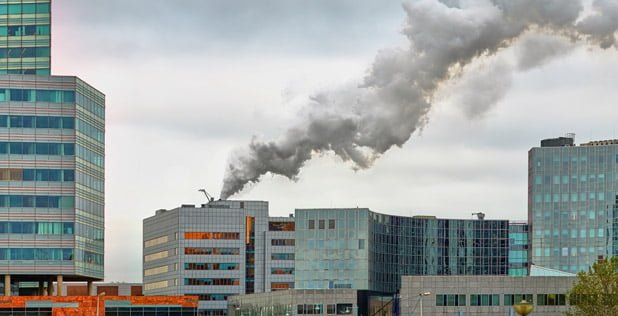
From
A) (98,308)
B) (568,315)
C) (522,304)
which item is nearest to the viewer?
(522,304)

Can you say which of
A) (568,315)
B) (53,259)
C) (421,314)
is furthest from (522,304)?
(53,259)

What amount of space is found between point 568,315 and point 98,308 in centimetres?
7636

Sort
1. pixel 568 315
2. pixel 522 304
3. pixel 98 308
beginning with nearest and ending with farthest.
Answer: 1. pixel 522 304
2. pixel 568 315
3. pixel 98 308

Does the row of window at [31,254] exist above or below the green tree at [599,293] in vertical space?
above

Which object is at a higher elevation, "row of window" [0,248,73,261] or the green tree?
"row of window" [0,248,73,261]

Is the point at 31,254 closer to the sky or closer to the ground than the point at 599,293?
closer to the sky

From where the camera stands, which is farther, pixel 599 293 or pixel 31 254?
pixel 31 254

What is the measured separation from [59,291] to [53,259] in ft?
15.8

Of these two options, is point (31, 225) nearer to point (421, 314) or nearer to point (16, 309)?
point (16, 309)

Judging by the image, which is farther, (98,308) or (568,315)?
(98,308)

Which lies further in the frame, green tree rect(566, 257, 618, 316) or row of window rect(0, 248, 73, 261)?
row of window rect(0, 248, 73, 261)

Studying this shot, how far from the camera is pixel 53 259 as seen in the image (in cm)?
19975

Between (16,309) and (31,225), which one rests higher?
(31,225)

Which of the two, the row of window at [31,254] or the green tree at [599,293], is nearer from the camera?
the green tree at [599,293]
